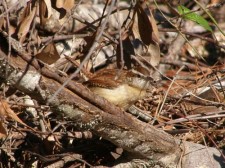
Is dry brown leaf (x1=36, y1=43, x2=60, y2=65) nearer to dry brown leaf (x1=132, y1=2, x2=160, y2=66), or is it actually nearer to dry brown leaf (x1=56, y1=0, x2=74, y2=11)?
dry brown leaf (x1=56, y1=0, x2=74, y2=11)

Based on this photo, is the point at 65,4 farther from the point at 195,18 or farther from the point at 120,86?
the point at 120,86

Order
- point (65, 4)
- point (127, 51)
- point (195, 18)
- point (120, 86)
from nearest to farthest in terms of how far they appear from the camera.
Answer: point (65, 4) < point (195, 18) < point (127, 51) < point (120, 86)

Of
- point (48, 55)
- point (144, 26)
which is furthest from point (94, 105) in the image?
point (144, 26)

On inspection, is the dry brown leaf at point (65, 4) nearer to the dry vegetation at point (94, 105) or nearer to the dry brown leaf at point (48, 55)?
the dry vegetation at point (94, 105)

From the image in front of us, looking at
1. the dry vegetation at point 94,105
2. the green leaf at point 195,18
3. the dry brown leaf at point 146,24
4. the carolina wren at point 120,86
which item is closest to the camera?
the dry vegetation at point 94,105

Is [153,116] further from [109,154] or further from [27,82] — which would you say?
[27,82]

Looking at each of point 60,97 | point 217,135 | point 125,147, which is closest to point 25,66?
point 60,97

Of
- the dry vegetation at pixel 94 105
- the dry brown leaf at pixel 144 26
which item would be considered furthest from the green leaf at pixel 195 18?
the dry brown leaf at pixel 144 26
